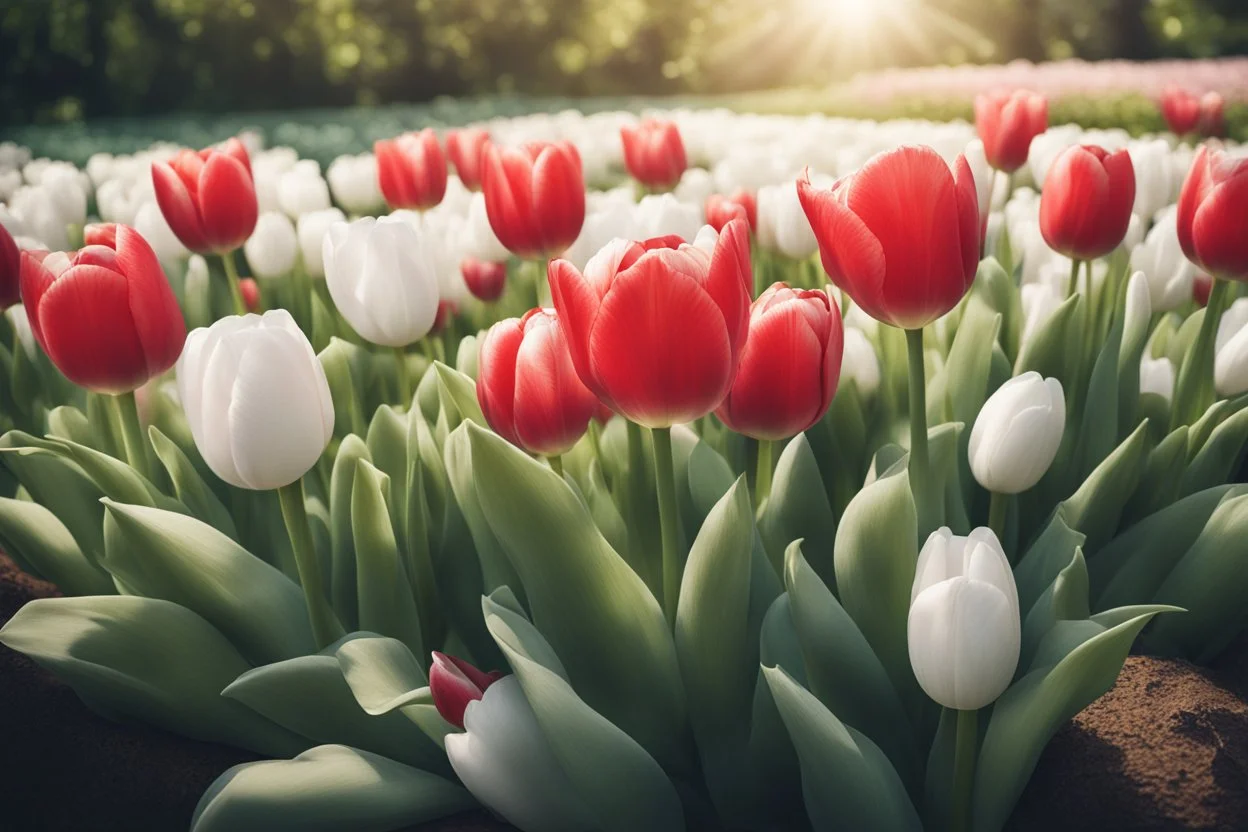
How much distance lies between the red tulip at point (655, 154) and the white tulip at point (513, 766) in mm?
2251

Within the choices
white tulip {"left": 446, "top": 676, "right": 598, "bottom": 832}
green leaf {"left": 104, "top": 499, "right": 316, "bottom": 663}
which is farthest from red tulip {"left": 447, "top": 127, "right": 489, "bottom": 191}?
white tulip {"left": 446, "top": 676, "right": 598, "bottom": 832}

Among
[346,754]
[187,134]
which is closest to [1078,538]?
[346,754]

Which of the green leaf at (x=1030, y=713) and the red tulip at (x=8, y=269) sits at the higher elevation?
the red tulip at (x=8, y=269)

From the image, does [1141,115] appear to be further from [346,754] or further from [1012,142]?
[346,754]

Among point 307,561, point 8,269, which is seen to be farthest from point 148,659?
point 8,269

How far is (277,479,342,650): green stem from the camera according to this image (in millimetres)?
1523

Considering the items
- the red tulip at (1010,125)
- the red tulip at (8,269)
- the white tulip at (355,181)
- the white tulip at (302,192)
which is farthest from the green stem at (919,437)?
the white tulip at (355,181)

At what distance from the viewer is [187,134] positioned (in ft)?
33.2

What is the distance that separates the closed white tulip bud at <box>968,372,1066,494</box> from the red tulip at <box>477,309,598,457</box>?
0.55 meters

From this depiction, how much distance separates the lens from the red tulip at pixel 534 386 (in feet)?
4.71

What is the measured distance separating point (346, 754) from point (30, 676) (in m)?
0.73

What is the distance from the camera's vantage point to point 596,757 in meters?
1.31

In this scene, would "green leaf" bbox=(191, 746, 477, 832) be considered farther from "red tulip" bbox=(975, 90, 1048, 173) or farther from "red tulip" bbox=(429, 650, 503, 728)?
"red tulip" bbox=(975, 90, 1048, 173)

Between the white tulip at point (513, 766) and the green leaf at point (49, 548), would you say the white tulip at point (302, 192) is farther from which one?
the white tulip at point (513, 766)
